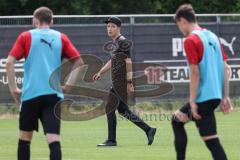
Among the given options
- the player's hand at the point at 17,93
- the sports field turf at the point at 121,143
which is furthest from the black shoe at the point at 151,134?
the player's hand at the point at 17,93

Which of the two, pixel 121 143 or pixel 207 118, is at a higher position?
pixel 207 118

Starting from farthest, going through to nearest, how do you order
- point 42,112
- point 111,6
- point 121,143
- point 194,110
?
point 111,6 → point 121,143 → point 42,112 → point 194,110

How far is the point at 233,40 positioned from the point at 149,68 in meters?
3.01

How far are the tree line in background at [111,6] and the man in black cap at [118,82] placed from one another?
62.7ft

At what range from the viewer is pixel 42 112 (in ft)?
33.3

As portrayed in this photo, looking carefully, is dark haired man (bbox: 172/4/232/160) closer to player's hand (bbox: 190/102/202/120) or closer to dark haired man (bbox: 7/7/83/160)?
player's hand (bbox: 190/102/202/120)

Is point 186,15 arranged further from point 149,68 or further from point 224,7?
point 224,7

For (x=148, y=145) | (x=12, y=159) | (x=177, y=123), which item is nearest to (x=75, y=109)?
(x=148, y=145)

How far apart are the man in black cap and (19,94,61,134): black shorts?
458 cm

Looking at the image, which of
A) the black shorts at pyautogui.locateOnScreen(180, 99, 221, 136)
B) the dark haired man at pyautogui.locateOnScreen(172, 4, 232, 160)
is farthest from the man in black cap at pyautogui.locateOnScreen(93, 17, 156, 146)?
the black shorts at pyautogui.locateOnScreen(180, 99, 221, 136)

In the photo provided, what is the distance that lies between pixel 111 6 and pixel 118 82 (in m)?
20.8

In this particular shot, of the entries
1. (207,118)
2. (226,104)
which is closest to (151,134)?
(226,104)

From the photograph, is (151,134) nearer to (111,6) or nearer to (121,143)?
(121,143)

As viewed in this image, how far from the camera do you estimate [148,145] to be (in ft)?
49.1
